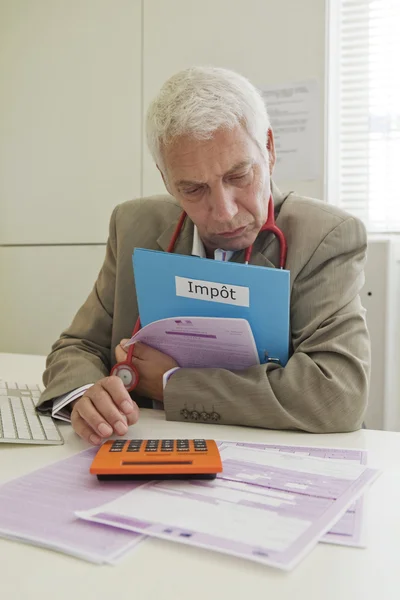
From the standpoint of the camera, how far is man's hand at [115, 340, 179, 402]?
1.25m

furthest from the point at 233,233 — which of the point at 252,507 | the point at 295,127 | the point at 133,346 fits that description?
the point at 295,127

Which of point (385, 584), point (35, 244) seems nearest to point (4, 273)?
point (35, 244)

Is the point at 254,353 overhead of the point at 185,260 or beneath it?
beneath

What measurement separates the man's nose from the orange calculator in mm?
538

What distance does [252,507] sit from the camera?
706 millimetres

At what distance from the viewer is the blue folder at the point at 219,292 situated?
3.66 ft

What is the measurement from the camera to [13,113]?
2799 mm

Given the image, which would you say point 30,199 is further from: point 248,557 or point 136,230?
point 248,557

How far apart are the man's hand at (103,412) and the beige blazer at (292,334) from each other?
126 millimetres

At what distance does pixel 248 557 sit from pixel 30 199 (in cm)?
244

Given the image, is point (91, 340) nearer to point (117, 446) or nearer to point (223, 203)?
point (223, 203)

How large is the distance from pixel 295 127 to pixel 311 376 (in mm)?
1438

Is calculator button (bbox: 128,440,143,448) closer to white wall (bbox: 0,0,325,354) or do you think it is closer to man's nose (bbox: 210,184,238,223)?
man's nose (bbox: 210,184,238,223)

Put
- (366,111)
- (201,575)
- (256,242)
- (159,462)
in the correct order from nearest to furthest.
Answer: (201,575) → (159,462) → (256,242) → (366,111)
